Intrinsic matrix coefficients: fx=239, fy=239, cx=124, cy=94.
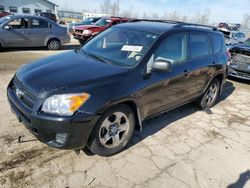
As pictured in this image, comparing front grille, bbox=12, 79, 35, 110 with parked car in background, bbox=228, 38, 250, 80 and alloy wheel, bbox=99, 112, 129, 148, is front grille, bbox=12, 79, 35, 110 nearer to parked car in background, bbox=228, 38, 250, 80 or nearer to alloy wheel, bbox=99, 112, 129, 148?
alloy wheel, bbox=99, 112, 129, 148

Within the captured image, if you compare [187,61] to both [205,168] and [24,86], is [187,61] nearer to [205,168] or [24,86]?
[205,168]

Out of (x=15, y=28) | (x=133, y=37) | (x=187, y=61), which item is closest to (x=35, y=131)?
(x=133, y=37)

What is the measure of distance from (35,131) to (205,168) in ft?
7.68

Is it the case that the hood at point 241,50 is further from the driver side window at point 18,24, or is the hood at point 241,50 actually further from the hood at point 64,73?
the driver side window at point 18,24

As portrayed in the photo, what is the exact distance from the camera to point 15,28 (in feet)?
33.2

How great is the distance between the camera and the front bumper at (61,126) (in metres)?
2.74

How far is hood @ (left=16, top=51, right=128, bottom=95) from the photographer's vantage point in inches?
116

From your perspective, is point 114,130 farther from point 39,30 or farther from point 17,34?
point 39,30

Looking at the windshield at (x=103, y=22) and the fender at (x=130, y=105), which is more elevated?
the windshield at (x=103, y=22)

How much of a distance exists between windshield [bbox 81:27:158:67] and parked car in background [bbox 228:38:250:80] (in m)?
5.26

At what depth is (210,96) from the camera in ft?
18.2

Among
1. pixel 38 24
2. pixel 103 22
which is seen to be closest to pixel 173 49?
pixel 38 24

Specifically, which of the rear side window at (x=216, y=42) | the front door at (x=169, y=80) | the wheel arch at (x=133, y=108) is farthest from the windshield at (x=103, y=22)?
the wheel arch at (x=133, y=108)

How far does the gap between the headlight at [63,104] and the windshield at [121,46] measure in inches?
39.5
